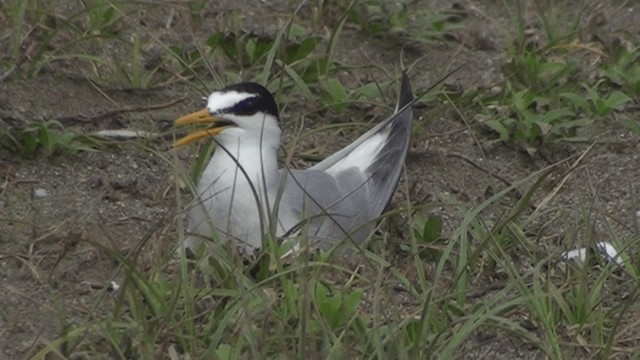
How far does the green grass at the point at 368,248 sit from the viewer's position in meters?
4.42

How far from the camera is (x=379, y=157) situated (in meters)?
6.00

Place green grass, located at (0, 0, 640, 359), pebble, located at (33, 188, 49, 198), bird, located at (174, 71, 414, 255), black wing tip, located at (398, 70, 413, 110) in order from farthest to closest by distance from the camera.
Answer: black wing tip, located at (398, 70, 413, 110) < pebble, located at (33, 188, 49, 198) < bird, located at (174, 71, 414, 255) < green grass, located at (0, 0, 640, 359)

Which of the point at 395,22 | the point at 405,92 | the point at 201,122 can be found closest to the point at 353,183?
the point at 405,92

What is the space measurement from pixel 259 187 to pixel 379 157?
104 cm

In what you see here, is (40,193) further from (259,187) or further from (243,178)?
(259,187)

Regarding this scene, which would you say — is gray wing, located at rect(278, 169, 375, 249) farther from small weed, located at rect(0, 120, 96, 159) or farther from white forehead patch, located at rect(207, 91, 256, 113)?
small weed, located at rect(0, 120, 96, 159)

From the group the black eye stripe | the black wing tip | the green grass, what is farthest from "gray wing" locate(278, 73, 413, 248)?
the black eye stripe

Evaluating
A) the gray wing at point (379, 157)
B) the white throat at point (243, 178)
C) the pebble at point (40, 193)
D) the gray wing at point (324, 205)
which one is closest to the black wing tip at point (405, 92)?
the gray wing at point (379, 157)

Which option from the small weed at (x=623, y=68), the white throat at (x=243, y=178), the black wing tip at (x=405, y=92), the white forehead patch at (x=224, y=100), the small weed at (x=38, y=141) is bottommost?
the small weed at (x=623, y=68)

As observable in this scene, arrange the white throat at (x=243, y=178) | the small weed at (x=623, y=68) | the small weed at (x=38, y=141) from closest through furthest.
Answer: the white throat at (x=243, y=178), the small weed at (x=38, y=141), the small weed at (x=623, y=68)

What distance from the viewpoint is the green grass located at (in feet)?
14.5

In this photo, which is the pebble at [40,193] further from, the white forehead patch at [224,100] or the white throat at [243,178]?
the white forehead patch at [224,100]

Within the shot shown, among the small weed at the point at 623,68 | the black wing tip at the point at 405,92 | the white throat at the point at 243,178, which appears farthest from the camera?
the small weed at the point at 623,68

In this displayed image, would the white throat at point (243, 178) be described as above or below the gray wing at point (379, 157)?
above
